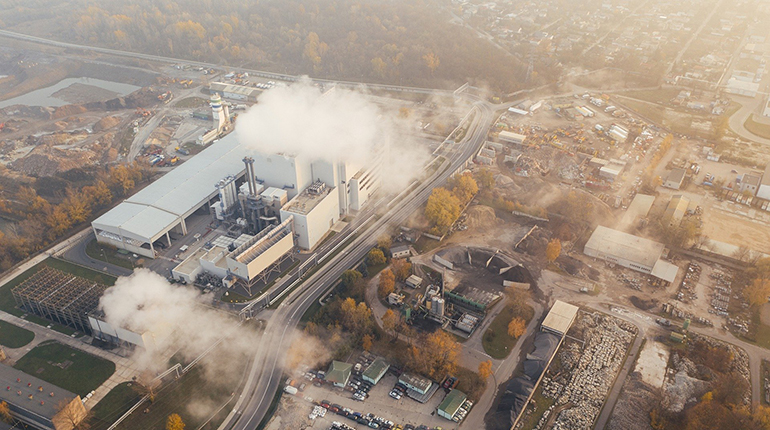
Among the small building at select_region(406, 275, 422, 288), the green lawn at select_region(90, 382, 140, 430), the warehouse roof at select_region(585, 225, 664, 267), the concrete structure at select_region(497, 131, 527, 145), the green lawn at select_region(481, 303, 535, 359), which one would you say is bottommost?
the green lawn at select_region(90, 382, 140, 430)

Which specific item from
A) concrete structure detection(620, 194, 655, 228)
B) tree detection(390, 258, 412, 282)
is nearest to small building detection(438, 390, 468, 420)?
tree detection(390, 258, 412, 282)

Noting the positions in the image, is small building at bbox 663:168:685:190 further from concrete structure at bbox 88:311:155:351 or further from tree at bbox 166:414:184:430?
concrete structure at bbox 88:311:155:351

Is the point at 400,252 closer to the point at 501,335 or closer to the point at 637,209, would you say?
the point at 501,335

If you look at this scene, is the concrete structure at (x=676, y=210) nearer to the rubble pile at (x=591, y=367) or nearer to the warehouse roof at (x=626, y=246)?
the warehouse roof at (x=626, y=246)

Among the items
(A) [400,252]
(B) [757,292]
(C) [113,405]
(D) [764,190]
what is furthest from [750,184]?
(C) [113,405]

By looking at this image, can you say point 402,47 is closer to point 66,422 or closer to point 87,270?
point 87,270

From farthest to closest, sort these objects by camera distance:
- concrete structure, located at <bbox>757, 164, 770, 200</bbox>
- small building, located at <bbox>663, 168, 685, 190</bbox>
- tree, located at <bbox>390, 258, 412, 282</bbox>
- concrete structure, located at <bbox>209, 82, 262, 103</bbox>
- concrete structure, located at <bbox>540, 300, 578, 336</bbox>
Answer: concrete structure, located at <bbox>209, 82, 262, 103</bbox>, small building, located at <bbox>663, 168, 685, 190</bbox>, concrete structure, located at <bbox>757, 164, 770, 200</bbox>, tree, located at <bbox>390, 258, 412, 282</bbox>, concrete structure, located at <bbox>540, 300, 578, 336</bbox>

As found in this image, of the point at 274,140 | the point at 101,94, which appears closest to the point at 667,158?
the point at 274,140
